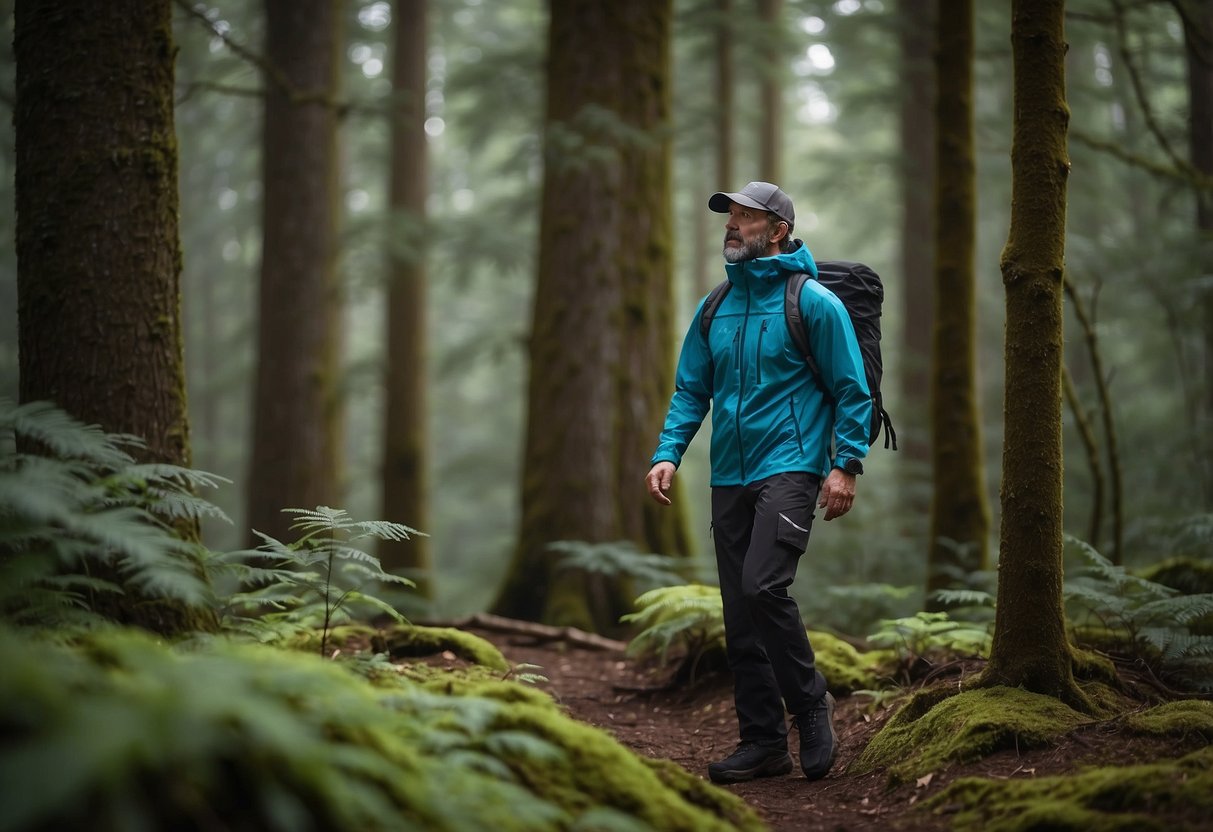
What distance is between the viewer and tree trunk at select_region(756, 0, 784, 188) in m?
15.7

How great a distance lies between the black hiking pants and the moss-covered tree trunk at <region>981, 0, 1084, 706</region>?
2.90ft

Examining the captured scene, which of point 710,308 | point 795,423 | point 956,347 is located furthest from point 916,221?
point 795,423

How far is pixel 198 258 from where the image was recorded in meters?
27.3

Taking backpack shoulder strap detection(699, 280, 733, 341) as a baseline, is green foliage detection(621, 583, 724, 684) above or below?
below

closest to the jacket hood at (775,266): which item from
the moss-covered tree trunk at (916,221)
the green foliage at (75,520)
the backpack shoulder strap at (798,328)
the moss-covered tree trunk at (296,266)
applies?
the backpack shoulder strap at (798,328)

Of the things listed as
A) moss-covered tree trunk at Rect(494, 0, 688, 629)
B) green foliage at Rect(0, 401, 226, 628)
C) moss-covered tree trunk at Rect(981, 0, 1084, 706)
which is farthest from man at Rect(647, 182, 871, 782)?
moss-covered tree trunk at Rect(494, 0, 688, 629)

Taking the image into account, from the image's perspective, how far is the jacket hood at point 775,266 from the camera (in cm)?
452

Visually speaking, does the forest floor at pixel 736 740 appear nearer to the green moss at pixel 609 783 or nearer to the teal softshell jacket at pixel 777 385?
the green moss at pixel 609 783

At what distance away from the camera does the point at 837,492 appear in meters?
4.14

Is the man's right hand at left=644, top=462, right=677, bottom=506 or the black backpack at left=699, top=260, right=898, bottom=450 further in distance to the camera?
the man's right hand at left=644, top=462, right=677, bottom=506

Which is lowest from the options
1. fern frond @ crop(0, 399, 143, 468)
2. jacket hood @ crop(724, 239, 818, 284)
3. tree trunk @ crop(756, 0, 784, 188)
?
fern frond @ crop(0, 399, 143, 468)

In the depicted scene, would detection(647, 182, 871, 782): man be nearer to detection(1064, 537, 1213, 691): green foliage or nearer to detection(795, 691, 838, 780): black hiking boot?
detection(795, 691, 838, 780): black hiking boot

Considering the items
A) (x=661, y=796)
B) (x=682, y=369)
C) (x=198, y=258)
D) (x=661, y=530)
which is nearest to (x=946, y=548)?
(x=661, y=530)

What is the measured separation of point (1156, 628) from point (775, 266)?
286 centimetres
